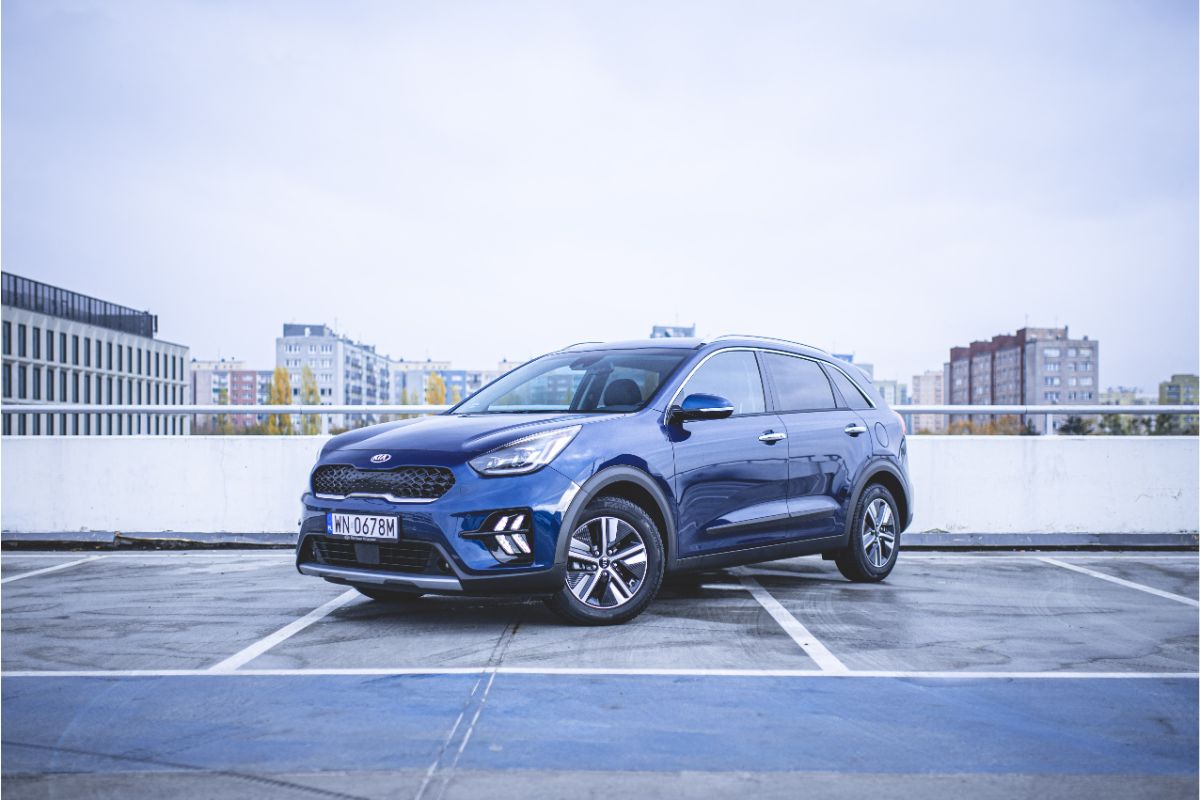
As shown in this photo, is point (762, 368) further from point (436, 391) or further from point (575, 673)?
point (436, 391)

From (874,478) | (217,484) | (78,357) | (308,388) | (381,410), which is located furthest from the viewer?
(308,388)

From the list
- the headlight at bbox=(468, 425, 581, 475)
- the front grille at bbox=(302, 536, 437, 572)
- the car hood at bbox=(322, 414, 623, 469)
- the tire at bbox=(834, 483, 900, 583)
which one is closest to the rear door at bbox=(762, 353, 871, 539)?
the tire at bbox=(834, 483, 900, 583)

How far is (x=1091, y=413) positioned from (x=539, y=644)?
6905 mm

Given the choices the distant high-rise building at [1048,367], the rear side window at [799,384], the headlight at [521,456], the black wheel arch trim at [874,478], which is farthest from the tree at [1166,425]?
the distant high-rise building at [1048,367]

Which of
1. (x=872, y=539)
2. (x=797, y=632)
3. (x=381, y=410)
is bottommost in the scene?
(x=797, y=632)

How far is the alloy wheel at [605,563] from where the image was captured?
20.5 feet

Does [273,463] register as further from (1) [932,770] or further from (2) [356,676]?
(1) [932,770]

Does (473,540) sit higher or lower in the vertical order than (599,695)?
higher

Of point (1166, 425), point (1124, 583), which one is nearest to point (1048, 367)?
point (1166, 425)

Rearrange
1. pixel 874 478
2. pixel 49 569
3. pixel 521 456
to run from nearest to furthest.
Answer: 1. pixel 521 456
2. pixel 874 478
3. pixel 49 569

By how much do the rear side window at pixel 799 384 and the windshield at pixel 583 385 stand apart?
878mm

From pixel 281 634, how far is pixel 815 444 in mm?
3754

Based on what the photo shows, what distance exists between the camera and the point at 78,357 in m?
105

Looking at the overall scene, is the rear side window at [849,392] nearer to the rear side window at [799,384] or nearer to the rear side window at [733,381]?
the rear side window at [799,384]
